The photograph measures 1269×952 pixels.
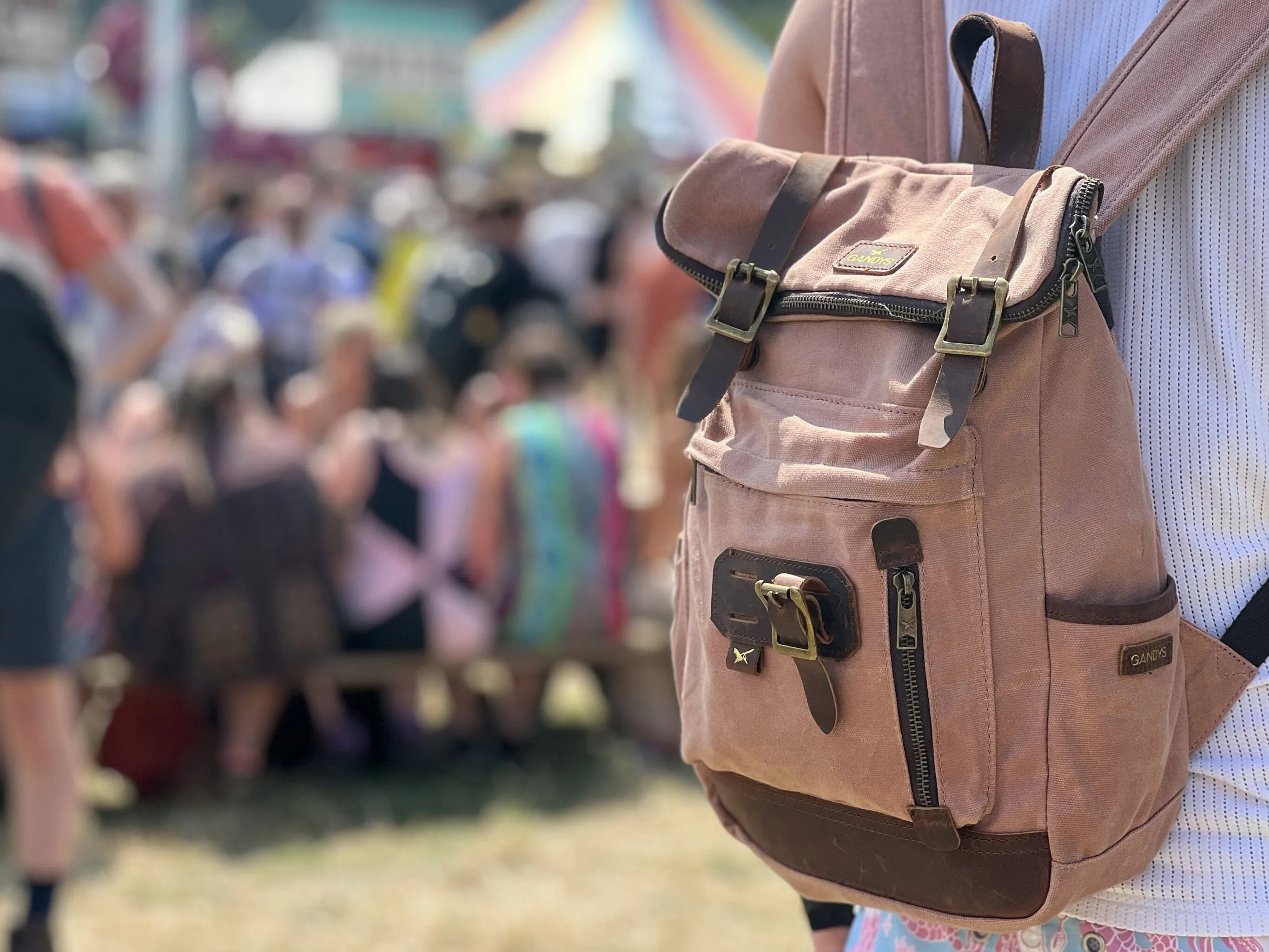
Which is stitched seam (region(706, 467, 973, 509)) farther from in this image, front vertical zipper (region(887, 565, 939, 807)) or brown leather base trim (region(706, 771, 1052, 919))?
brown leather base trim (region(706, 771, 1052, 919))

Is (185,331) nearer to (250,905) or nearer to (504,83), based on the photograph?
(250,905)

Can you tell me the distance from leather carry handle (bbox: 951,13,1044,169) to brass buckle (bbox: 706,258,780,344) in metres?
0.21

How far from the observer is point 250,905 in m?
3.84

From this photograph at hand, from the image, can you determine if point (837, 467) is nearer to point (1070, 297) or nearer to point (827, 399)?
point (827, 399)

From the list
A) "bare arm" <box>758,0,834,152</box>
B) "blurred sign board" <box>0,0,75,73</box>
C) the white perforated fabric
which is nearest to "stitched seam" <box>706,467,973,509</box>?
the white perforated fabric

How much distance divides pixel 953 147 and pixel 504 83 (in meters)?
Result: 11.4

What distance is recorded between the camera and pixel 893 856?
1.20 meters

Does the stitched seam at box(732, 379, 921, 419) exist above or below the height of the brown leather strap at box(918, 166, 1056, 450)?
below

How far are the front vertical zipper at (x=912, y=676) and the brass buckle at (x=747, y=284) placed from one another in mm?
251

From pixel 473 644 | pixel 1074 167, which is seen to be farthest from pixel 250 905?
pixel 1074 167

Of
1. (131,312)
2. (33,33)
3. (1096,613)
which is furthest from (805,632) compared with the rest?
(33,33)

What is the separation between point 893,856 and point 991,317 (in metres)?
0.45

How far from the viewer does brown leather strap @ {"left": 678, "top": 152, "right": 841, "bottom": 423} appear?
1.25 metres

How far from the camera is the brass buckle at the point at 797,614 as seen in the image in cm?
114
